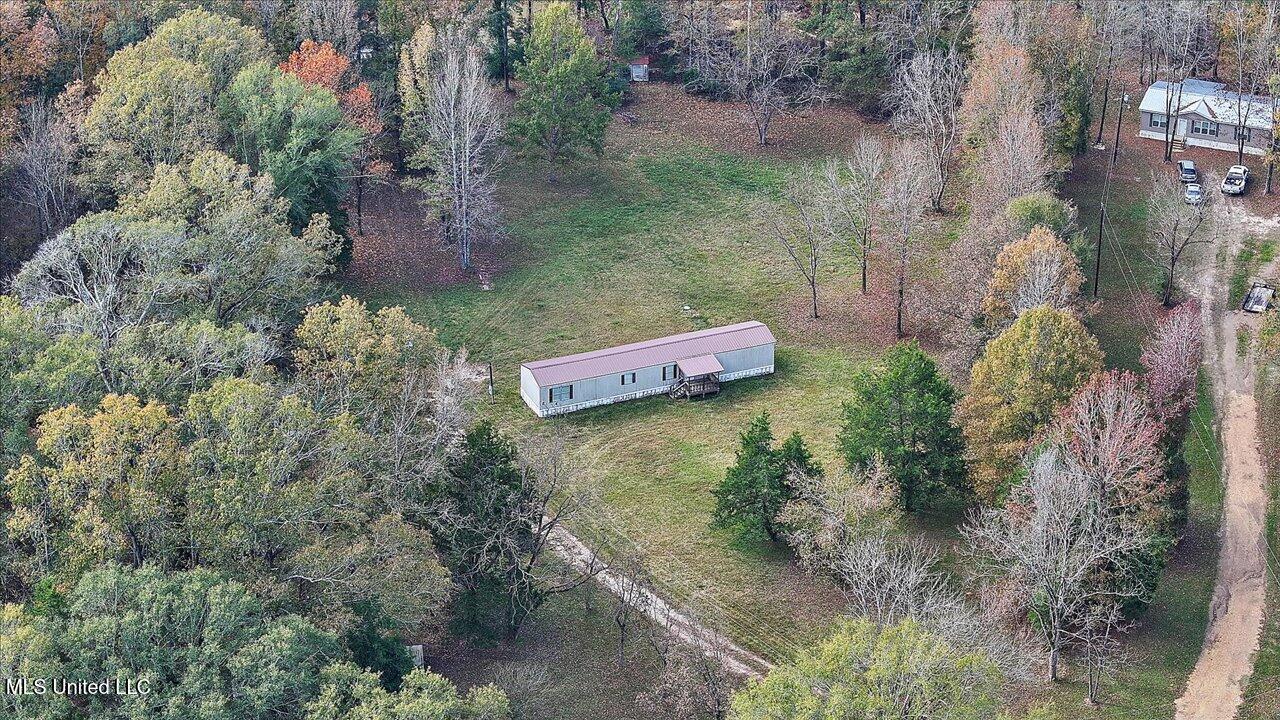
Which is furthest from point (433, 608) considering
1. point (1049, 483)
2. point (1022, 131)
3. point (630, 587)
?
point (1022, 131)

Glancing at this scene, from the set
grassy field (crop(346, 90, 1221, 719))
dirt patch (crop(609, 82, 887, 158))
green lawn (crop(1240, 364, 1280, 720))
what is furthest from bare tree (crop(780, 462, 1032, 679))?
dirt patch (crop(609, 82, 887, 158))

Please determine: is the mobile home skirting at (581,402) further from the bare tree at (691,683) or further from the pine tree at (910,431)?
the bare tree at (691,683)

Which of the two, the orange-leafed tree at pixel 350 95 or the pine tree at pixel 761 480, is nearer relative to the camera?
the pine tree at pixel 761 480

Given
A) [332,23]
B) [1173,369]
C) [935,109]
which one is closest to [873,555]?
[1173,369]

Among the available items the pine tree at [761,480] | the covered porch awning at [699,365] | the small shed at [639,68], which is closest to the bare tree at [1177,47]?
the small shed at [639,68]

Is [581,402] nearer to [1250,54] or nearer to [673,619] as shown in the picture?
[673,619]

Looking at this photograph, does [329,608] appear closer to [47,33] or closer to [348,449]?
[348,449]
